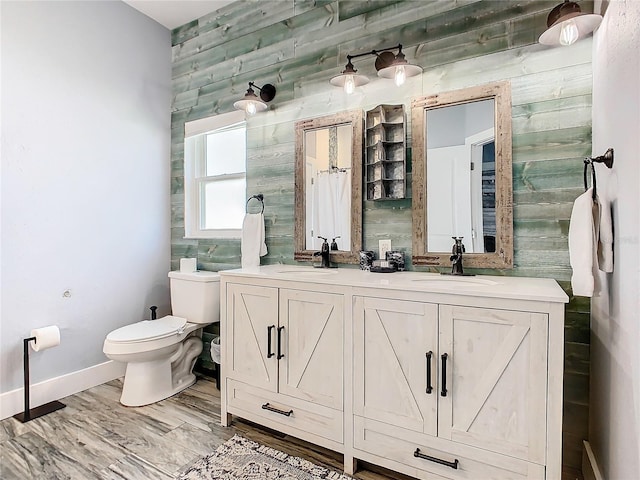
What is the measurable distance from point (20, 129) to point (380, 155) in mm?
2217

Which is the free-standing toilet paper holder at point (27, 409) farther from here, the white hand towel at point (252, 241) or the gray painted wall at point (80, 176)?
the white hand towel at point (252, 241)

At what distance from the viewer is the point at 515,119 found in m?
1.80

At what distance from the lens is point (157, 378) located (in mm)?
2432

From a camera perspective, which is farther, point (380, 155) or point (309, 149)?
point (309, 149)

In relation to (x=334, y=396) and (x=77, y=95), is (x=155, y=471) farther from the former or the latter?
(x=77, y=95)

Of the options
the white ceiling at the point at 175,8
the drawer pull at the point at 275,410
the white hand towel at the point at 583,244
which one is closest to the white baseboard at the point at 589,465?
the white hand towel at the point at 583,244

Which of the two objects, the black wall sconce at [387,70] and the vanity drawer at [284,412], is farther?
the black wall sconce at [387,70]

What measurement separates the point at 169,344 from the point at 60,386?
2.63ft

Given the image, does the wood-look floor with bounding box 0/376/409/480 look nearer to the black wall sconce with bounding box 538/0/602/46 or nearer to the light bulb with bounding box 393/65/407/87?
the light bulb with bounding box 393/65/407/87

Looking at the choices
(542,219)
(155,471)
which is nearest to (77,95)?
(155,471)

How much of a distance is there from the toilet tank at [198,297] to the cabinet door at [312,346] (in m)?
0.98

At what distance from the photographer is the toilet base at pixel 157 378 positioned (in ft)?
7.73

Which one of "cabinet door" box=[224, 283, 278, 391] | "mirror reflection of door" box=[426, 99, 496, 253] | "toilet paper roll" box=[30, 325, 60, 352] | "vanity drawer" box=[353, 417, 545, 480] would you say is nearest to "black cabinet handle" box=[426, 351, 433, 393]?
"vanity drawer" box=[353, 417, 545, 480]

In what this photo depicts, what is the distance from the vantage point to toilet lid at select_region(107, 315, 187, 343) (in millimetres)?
2269
